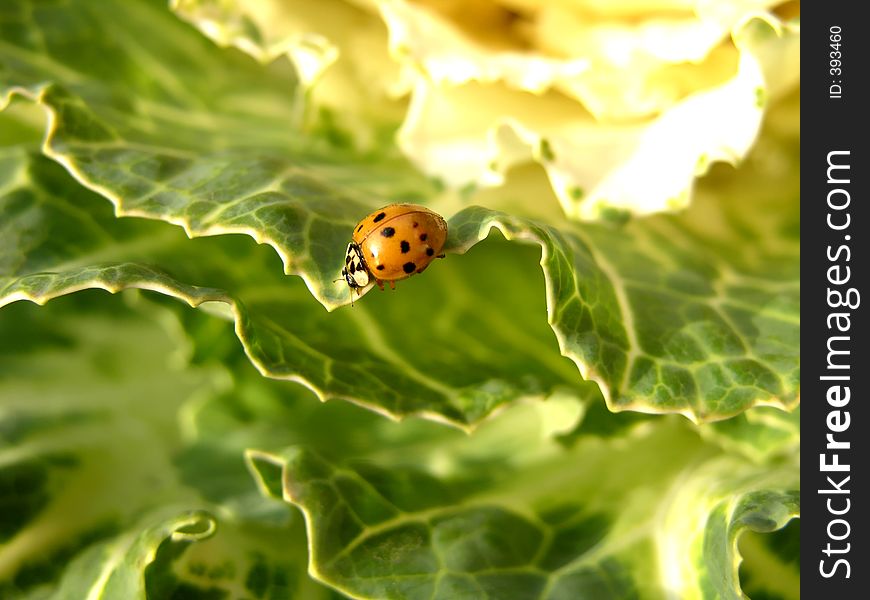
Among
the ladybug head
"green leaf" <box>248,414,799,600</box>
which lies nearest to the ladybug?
the ladybug head

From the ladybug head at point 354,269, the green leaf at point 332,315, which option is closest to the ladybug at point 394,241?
the ladybug head at point 354,269

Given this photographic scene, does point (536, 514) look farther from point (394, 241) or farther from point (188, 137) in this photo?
point (188, 137)

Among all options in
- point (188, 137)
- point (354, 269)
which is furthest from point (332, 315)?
point (188, 137)

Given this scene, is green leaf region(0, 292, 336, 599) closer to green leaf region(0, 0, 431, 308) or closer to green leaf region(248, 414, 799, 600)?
green leaf region(248, 414, 799, 600)

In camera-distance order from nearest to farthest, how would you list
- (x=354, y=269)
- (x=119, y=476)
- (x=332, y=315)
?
(x=354, y=269), (x=332, y=315), (x=119, y=476)
